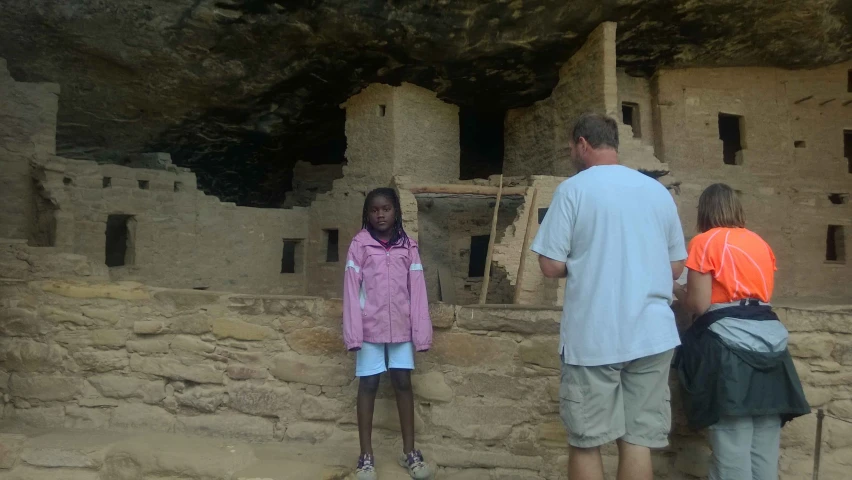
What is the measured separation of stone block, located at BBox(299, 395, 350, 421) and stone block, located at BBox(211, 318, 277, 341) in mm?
440

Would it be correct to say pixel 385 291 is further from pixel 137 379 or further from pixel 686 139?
pixel 686 139

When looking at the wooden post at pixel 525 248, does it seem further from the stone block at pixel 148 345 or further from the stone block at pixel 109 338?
the stone block at pixel 109 338

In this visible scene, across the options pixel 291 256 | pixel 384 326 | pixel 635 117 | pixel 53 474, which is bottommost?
pixel 53 474

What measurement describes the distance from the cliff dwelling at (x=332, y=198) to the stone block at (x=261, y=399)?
13 millimetres

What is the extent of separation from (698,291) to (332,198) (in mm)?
9884

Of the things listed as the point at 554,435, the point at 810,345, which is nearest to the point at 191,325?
the point at 554,435

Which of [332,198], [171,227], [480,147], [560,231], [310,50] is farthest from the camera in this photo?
[480,147]

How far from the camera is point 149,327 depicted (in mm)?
3656

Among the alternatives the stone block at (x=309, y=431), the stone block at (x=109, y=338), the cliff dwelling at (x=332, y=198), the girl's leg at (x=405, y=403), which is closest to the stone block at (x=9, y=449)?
the cliff dwelling at (x=332, y=198)

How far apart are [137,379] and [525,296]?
20.4 feet

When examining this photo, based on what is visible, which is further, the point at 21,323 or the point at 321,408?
the point at 21,323

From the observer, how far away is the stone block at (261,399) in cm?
353

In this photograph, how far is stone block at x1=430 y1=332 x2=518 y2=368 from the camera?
331cm

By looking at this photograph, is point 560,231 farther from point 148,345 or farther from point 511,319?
point 148,345
